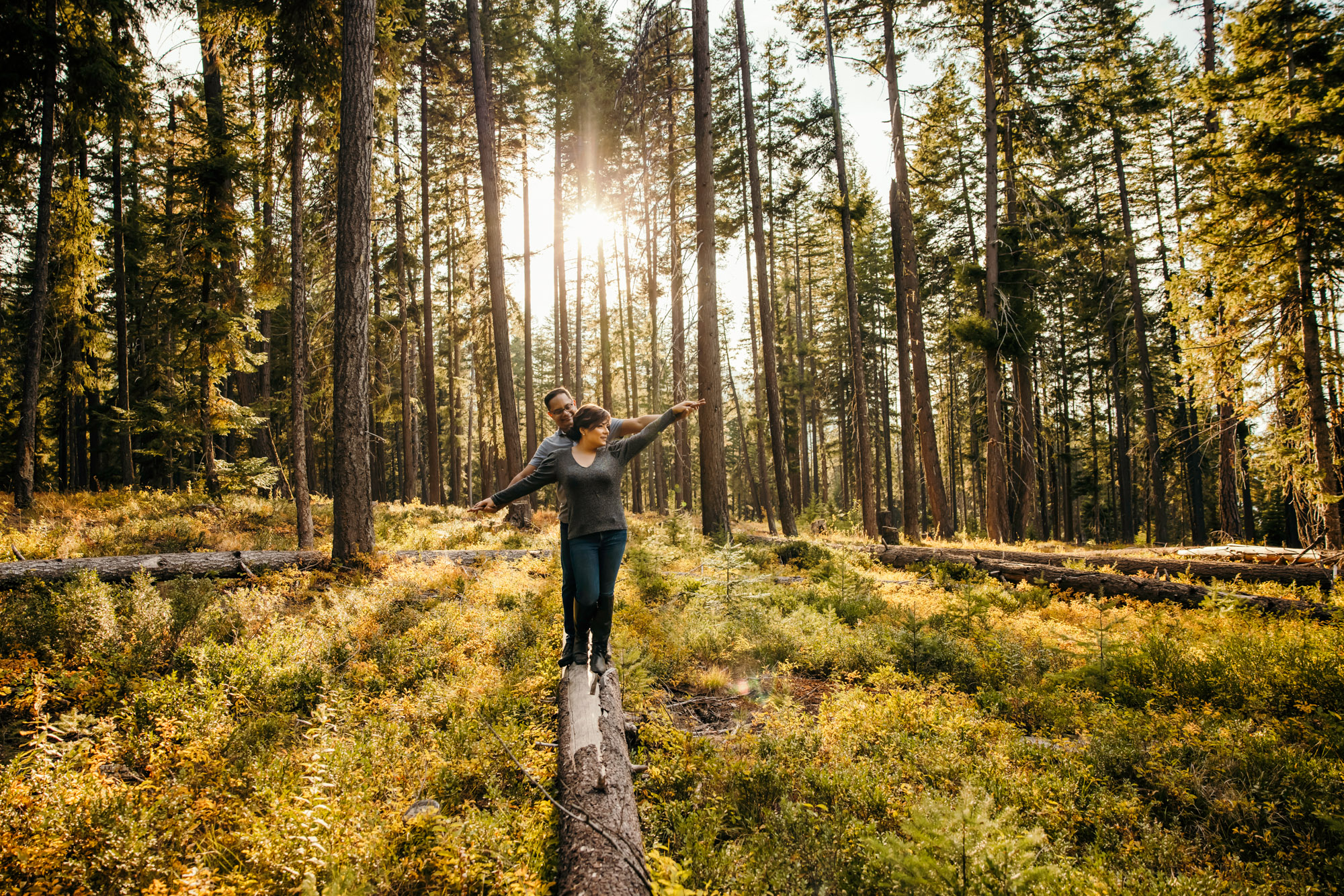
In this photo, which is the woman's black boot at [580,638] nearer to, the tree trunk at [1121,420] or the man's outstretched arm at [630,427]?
the man's outstretched arm at [630,427]

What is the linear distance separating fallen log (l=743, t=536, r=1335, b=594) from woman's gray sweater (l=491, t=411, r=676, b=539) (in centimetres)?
887

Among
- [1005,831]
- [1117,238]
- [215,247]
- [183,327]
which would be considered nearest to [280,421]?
[183,327]

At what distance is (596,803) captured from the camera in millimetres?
3107

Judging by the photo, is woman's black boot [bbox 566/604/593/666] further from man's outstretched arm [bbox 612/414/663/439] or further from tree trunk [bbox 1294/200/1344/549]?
tree trunk [bbox 1294/200/1344/549]

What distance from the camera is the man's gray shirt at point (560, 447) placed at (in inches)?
183

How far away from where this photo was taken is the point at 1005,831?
2.89 metres

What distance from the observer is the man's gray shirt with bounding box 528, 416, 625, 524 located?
464 cm

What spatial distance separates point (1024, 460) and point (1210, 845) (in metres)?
18.6

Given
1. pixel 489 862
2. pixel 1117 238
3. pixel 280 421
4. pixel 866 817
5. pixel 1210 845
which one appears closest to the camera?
pixel 489 862

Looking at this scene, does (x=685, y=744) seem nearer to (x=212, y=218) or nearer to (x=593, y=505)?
(x=593, y=505)

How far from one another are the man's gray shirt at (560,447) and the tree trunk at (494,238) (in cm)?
954

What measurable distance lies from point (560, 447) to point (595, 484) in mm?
521

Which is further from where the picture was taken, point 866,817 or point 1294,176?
point 1294,176

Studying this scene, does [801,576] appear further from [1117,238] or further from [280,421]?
[280,421]
